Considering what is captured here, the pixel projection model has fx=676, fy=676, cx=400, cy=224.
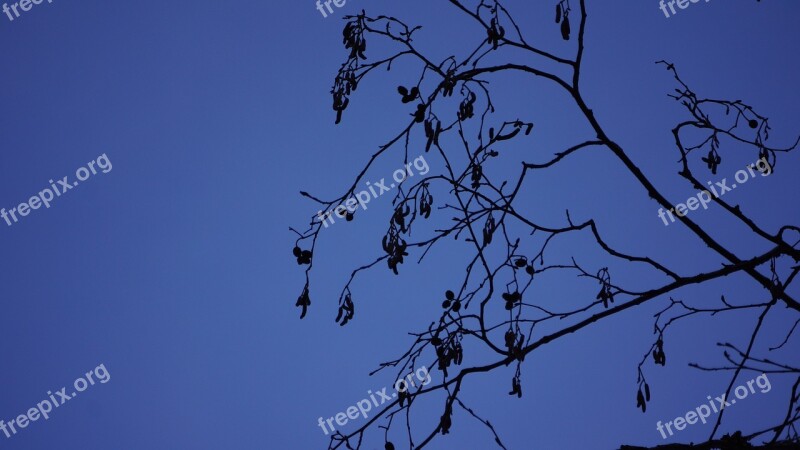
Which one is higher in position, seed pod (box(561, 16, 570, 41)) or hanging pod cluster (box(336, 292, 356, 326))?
seed pod (box(561, 16, 570, 41))

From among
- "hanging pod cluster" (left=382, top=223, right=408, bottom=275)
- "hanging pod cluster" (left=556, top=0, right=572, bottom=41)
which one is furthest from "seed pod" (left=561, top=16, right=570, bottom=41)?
"hanging pod cluster" (left=382, top=223, right=408, bottom=275)

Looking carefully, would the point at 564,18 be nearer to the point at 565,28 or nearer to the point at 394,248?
the point at 565,28

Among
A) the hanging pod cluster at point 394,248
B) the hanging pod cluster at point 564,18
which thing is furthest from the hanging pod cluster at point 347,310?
the hanging pod cluster at point 564,18

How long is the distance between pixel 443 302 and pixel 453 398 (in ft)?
1.16

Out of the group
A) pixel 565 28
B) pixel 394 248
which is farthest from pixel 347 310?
pixel 565 28

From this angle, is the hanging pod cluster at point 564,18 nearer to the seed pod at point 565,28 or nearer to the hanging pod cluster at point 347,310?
the seed pod at point 565,28

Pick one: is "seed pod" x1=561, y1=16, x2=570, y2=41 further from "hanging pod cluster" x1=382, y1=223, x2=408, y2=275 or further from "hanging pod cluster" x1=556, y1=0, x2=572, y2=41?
"hanging pod cluster" x1=382, y1=223, x2=408, y2=275

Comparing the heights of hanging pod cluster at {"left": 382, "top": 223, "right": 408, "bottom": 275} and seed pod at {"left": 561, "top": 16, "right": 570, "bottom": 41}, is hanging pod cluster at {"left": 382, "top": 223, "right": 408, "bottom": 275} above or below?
below

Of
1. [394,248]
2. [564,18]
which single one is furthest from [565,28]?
[394,248]

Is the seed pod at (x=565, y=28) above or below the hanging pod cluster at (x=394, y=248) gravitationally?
above

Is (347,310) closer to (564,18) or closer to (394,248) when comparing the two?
(394,248)

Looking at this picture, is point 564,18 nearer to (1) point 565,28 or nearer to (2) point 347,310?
(1) point 565,28

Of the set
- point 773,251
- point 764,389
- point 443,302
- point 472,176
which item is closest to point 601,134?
point 472,176

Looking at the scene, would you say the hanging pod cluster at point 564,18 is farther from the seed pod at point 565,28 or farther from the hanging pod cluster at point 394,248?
the hanging pod cluster at point 394,248
